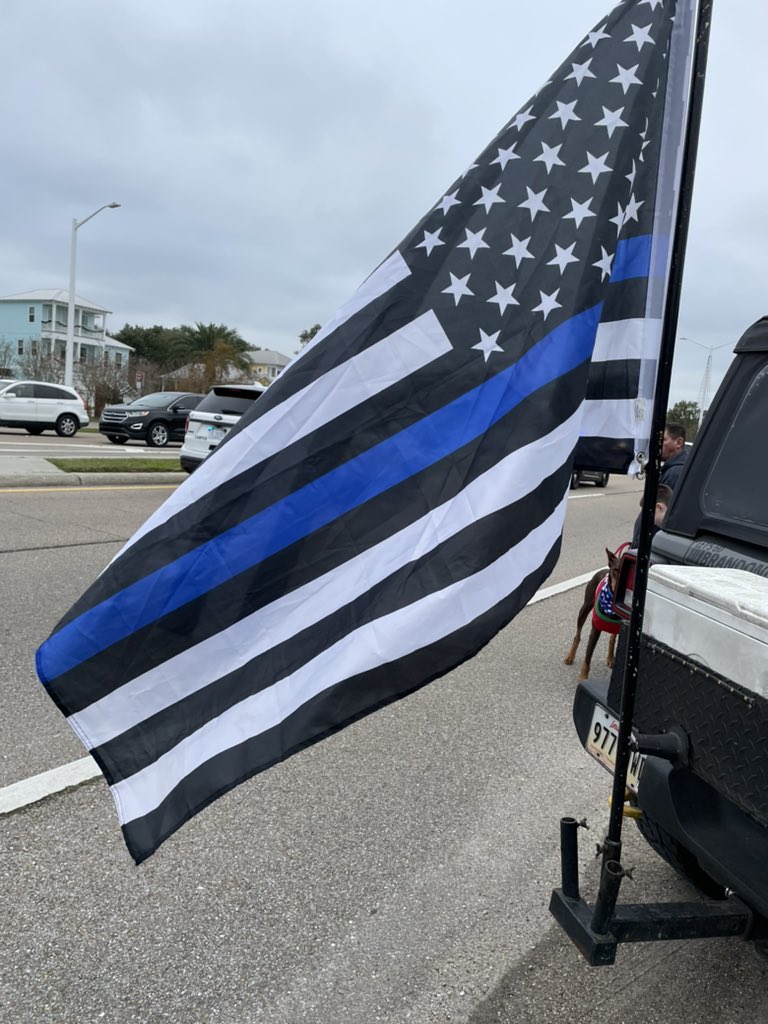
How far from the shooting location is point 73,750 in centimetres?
379

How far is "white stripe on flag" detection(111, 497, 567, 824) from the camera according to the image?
6.45 feet

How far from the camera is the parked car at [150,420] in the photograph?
76.7 feet

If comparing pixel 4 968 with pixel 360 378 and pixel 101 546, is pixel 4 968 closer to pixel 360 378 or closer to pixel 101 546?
pixel 360 378

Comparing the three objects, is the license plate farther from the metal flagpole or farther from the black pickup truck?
the metal flagpole

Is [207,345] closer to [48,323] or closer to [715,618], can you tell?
[48,323]

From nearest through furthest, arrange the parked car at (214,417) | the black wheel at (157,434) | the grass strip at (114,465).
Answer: the parked car at (214,417), the grass strip at (114,465), the black wheel at (157,434)

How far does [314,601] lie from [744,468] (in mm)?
1680

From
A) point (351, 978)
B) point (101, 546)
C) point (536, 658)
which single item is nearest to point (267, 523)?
point (351, 978)

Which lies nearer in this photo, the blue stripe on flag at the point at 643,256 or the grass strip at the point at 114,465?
the blue stripe on flag at the point at 643,256

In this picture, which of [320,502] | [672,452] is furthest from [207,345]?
[320,502]

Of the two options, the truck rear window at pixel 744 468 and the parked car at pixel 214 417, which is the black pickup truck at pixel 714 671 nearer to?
the truck rear window at pixel 744 468

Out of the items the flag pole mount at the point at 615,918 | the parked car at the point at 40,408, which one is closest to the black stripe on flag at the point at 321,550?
the flag pole mount at the point at 615,918

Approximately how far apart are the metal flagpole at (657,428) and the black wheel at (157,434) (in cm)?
2306

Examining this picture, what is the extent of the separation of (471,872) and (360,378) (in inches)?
81.2
